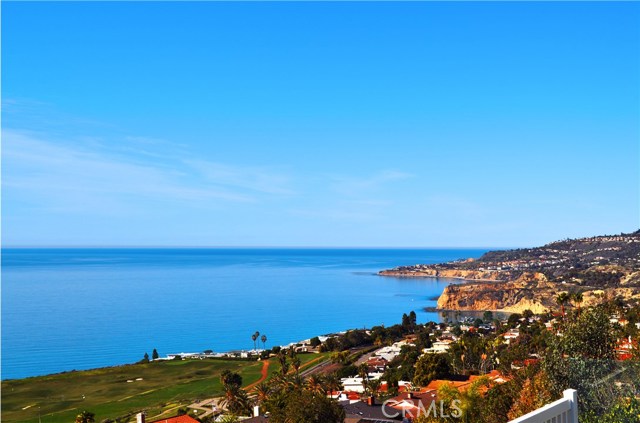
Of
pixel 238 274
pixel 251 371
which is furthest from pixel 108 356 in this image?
pixel 238 274

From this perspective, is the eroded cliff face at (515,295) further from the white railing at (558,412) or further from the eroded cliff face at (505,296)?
the white railing at (558,412)

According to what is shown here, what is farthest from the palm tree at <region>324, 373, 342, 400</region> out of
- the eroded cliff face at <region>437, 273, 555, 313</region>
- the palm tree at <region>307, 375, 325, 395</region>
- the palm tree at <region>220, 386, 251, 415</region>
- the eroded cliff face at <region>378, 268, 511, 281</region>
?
the eroded cliff face at <region>378, 268, 511, 281</region>

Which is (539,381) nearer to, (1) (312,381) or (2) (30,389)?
(1) (312,381)

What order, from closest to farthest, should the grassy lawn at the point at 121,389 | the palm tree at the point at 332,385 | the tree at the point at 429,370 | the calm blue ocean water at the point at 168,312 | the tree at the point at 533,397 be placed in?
the tree at the point at 533,397 → the palm tree at the point at 332,385 → the tree at the point at 429,370 → the grassy lawn at the point at 121,389 → the calm blue ocean water at the point at 168,312

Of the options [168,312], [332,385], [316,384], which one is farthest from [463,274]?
[316,384]

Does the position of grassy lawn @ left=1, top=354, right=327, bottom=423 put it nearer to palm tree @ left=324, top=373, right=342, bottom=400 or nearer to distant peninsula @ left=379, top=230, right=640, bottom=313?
palm tree @ left=324, top=373, right=342, bottom=400

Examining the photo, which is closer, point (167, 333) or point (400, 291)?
point (167, 333)

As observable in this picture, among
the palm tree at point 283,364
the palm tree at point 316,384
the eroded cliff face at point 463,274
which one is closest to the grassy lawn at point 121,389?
the palm tree at point 283,364
